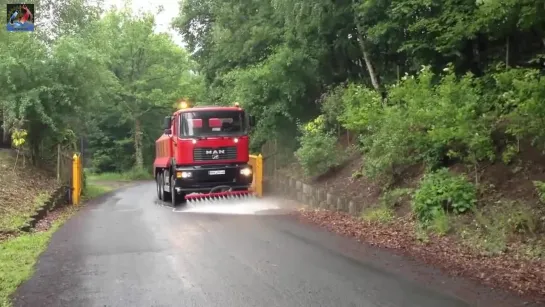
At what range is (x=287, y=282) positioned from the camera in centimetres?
724

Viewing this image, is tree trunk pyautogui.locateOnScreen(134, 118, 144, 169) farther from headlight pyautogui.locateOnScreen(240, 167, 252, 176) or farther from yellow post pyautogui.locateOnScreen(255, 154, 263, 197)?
headlight pyautogui.locateOnScreen(240, 167, 252, 176)

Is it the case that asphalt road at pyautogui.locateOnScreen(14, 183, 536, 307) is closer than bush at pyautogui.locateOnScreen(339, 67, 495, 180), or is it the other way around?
asphalt road at pyautogui.locateOnScreen(14, 183, 536, 307)

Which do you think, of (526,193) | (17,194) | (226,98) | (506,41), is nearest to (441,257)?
(526,193)

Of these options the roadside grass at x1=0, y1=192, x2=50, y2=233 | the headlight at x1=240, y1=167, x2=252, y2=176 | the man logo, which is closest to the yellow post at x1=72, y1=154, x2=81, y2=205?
the roadside grass at x1=0, y1=192, x2=50, y2=233

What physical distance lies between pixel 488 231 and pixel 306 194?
855 cm

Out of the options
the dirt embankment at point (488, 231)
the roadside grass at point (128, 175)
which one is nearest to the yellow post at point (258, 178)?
the dirt embankment at point (488, 231)

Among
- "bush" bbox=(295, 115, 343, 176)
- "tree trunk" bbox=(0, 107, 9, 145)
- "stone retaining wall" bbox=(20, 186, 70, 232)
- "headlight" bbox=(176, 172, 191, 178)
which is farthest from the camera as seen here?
"tree trunk" bbox=(0, 107, 9, 145)

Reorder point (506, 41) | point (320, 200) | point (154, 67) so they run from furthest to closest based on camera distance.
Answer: point (154, 67)
point (320, 200)
point (506, 41)

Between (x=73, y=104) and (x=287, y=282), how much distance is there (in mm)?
17452

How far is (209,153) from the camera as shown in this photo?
1753cm

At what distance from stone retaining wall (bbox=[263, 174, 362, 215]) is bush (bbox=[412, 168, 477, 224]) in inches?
104

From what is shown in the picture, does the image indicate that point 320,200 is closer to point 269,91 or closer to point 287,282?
point 269,91

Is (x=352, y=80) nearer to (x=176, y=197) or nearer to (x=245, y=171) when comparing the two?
(x=245, y=171)

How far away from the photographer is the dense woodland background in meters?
10.4
